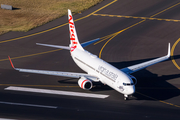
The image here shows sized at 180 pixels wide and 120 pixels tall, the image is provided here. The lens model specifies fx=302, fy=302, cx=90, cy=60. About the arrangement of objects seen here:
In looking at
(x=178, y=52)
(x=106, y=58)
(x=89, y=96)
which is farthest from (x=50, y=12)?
(x=89, y=96)

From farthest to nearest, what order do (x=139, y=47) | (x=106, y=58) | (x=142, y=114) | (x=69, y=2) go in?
1. (x=69, y=2)
2. (x=139, y=47)
3. (x=106, y=58)
4. (x=142, y=114)

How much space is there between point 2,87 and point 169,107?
30403 millimetres

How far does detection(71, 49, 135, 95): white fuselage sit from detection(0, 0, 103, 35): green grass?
3255cm

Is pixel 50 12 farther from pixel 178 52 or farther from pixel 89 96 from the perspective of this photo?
pixel 89 96

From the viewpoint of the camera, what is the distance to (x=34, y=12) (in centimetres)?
9750

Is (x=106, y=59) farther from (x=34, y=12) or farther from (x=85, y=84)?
(x=34, y=12)

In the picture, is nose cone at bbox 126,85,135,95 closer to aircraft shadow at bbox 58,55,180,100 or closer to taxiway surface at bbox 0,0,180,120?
taxiway surface at bbox 0,0,180,120

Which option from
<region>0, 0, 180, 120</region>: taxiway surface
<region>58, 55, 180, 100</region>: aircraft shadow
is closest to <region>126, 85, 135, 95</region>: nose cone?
<region>0, 0, 180, 120</region>: taxiway surface

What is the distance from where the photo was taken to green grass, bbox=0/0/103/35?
89188 mm

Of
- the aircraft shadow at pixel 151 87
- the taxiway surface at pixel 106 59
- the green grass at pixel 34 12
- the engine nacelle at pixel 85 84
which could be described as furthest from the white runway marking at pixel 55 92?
the green grass at pixel 34 12

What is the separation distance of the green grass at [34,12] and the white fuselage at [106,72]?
107ft

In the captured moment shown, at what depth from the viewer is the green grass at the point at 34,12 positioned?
89.2 m

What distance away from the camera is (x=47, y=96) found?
53469 mm

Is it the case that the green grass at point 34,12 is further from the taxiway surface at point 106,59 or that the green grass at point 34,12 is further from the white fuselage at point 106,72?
the white fuselage at point 106,72
